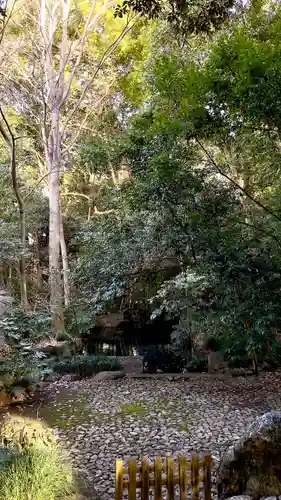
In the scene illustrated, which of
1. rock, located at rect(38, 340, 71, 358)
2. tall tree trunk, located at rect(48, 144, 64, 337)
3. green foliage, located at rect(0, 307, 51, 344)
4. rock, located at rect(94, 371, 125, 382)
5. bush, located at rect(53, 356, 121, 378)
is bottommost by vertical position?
Result: rock, located at rect(94, 371, 125, 382)

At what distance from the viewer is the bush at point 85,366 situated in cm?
776

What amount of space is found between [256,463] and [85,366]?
5515 mm

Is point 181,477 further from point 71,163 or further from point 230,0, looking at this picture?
A: point 71,163

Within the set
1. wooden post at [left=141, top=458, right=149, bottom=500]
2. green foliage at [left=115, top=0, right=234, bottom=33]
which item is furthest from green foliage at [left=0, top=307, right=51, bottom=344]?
green foliage at [left=115, top=0, right=234, bottom=33]

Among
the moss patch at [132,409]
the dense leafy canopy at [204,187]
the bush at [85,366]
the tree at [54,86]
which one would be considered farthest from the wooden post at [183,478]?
the tree at [54,86]

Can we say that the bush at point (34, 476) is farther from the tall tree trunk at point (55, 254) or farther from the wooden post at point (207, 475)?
the tall tree trunk at point (55, 254)

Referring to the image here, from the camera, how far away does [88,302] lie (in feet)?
26.1

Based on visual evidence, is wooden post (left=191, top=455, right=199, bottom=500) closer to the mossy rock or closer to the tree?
the mossy rock

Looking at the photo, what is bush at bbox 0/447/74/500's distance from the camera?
2389 mm

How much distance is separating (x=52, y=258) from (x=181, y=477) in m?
7.30

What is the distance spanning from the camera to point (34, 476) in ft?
Answer: 8.18

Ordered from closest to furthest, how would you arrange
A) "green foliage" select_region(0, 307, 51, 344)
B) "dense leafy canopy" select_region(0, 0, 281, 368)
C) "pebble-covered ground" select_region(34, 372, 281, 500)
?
"pebble-covered ground" select_region(34, 372, 281, 500)
"dense leafy canopy" select_region(0, 0, 281, 368)
"green foliage" select_region(0, 307, 51, 344)

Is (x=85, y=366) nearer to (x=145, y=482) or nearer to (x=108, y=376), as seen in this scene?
(x=108, y=376)

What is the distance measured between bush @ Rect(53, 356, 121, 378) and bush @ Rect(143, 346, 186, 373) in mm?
823
